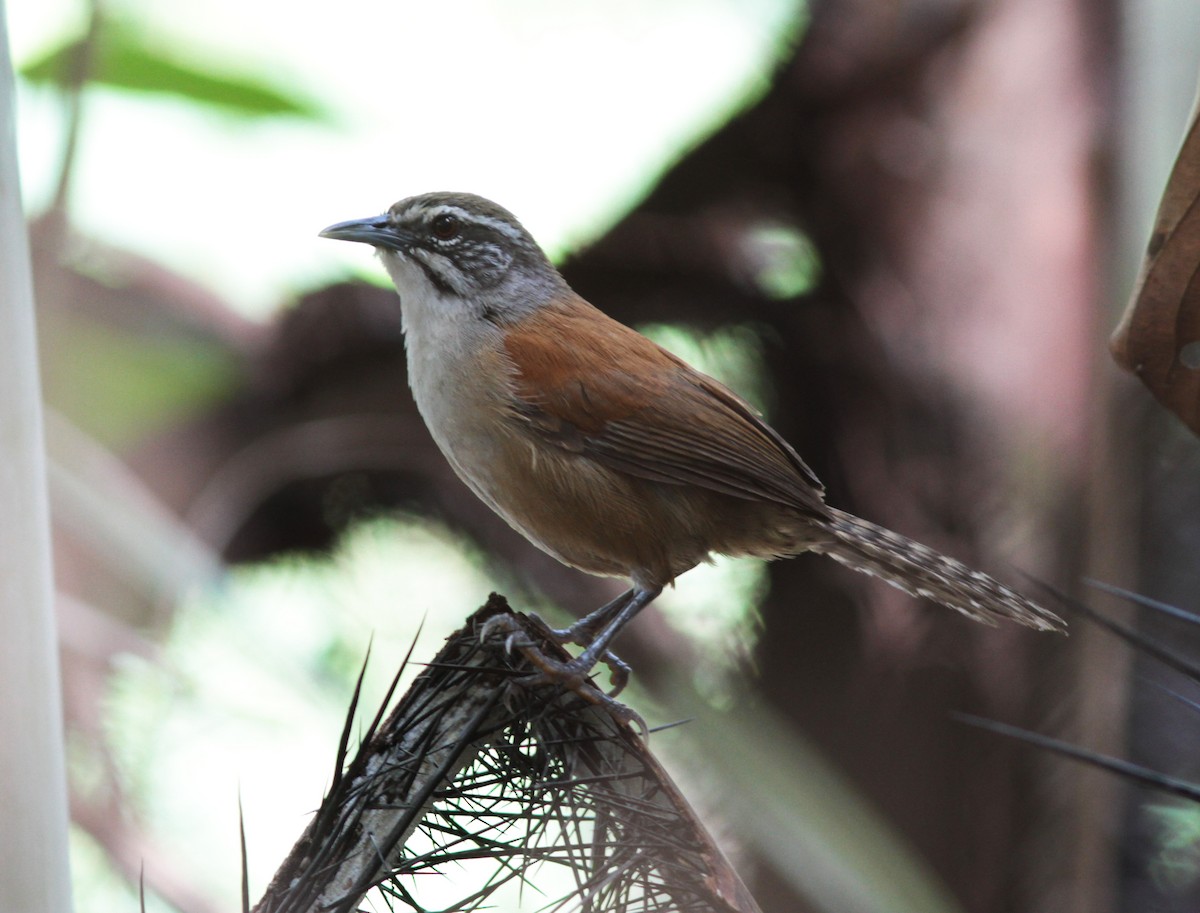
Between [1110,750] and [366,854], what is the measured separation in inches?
135

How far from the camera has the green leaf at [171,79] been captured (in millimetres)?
4602

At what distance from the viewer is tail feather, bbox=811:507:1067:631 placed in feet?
9.20

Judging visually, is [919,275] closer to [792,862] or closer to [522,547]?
[522,547]

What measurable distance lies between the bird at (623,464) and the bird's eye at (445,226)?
0.26 m

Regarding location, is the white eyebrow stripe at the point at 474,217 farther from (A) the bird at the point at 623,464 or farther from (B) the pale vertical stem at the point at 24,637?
(B) the pale vertical stem at the point at 24,637

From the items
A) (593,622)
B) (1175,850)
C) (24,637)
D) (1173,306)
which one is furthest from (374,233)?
(1175,850)

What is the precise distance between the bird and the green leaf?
1.81 meters

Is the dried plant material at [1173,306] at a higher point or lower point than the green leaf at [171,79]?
lower

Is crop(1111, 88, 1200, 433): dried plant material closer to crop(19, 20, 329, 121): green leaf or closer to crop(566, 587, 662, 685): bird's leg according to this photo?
crop(566, 587, 662, 685): bird's leg

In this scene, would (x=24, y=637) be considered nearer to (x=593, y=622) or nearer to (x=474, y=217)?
(x=593, y=622)

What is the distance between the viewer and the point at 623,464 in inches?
116

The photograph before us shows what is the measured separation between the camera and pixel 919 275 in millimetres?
4578

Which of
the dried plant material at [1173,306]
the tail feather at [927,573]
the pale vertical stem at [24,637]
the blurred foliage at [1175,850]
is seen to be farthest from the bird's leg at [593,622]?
the blurred foliage at [1175,850]

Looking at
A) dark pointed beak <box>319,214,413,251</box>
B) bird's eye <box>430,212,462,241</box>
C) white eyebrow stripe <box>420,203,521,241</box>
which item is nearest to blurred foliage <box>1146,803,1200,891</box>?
white eyebrow stripe <box>420,203,521,241</box>
